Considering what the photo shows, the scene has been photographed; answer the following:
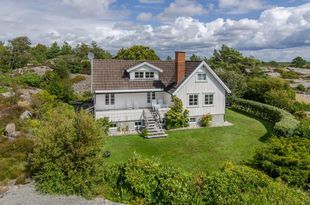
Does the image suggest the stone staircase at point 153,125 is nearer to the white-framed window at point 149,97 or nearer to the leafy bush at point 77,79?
the white-framed window at point 149,97

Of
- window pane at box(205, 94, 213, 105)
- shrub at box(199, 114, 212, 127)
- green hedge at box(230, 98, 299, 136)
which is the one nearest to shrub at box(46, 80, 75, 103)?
shrub at box(199, 114, 212, 127)

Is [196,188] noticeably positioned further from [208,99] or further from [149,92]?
[149,92]

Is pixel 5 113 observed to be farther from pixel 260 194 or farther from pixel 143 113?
pixel 260 194

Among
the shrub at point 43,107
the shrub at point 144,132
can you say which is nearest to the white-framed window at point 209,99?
the shrub at point 144,132

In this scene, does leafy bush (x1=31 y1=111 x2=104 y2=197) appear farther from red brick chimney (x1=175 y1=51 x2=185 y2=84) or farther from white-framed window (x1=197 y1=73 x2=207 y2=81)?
white-framed window (x1=197 y1=73 x2=207 y2=81)

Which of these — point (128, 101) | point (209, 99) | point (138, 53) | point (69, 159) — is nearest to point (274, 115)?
point (209, 99)
